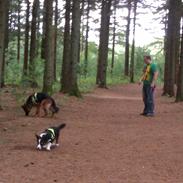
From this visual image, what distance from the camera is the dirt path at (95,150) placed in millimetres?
7594

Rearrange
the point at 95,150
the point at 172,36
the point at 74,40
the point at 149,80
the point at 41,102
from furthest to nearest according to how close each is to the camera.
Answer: the point at 172,36, the point at 74,40, the point at 149,80, the point at 41,102, the point at 95,150

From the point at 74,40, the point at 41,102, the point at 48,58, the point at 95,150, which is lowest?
the point at 95,150

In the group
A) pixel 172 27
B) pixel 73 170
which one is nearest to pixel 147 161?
pixel 73 170

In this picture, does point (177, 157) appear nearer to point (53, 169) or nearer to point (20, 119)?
point (53, 169)

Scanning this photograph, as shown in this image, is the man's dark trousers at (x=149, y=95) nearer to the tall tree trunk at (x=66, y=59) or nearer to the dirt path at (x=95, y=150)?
the dirt path at (x=95, y=150)

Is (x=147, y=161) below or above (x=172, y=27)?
below

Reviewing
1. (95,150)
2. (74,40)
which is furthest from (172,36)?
(95,150)

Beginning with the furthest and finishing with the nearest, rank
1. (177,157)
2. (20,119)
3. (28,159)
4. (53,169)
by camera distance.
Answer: (20,119)
(177,157)
(28,159)
(53,169)

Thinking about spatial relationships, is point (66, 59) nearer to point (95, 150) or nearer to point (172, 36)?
point (172, 36)

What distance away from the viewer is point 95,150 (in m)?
9.77

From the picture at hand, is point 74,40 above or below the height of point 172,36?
below

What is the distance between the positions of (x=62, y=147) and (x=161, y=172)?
2575mm

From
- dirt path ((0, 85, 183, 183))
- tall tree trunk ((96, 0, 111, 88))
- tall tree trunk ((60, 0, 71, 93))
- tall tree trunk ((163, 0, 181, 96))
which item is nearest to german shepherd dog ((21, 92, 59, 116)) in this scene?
dirt path ((0, 85, 183, 183))

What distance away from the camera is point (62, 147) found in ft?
32.4
